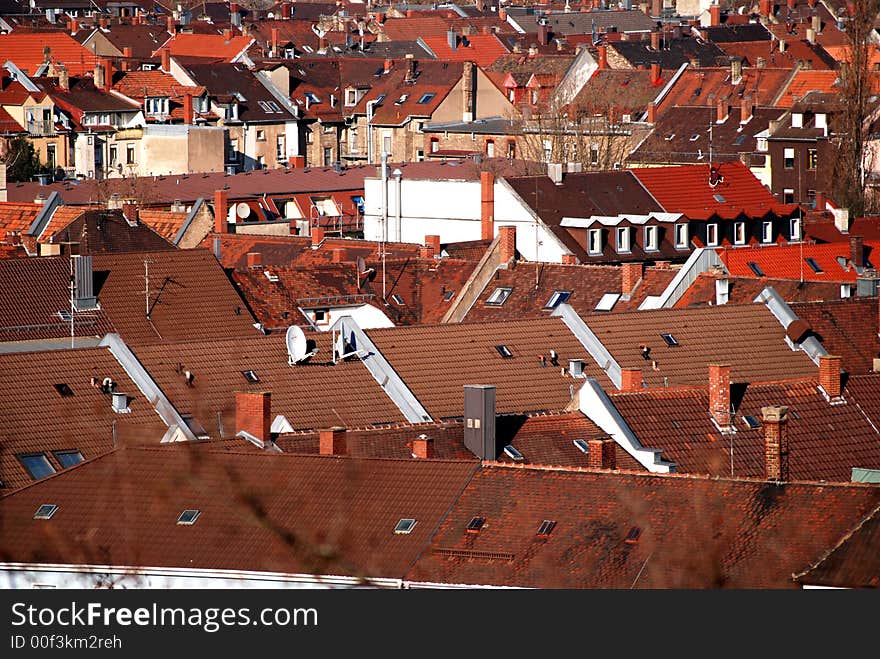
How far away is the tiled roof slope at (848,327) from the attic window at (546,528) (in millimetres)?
15660

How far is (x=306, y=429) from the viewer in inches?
1366

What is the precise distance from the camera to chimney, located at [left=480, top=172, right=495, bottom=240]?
59219 millimetres

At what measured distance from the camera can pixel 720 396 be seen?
33625 mm

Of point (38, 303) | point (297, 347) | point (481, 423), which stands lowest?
point (38, 303)

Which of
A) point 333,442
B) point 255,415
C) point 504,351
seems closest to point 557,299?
point 504,351

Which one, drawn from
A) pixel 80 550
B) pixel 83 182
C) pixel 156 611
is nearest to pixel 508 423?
pixel 80 550

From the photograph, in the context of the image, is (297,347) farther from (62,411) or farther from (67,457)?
(67,457)

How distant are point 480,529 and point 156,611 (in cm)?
1353

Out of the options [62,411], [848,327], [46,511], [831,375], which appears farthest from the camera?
[848,327]

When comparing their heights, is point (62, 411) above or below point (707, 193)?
above

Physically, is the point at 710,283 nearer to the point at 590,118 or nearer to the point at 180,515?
the point at 180,515

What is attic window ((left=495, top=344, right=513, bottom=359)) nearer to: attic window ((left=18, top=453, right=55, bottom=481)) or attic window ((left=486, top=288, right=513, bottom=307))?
attic window ((left=486, top=288, right=513, bottom=307))

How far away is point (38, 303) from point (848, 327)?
1546cm

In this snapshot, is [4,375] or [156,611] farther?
[4,375]
